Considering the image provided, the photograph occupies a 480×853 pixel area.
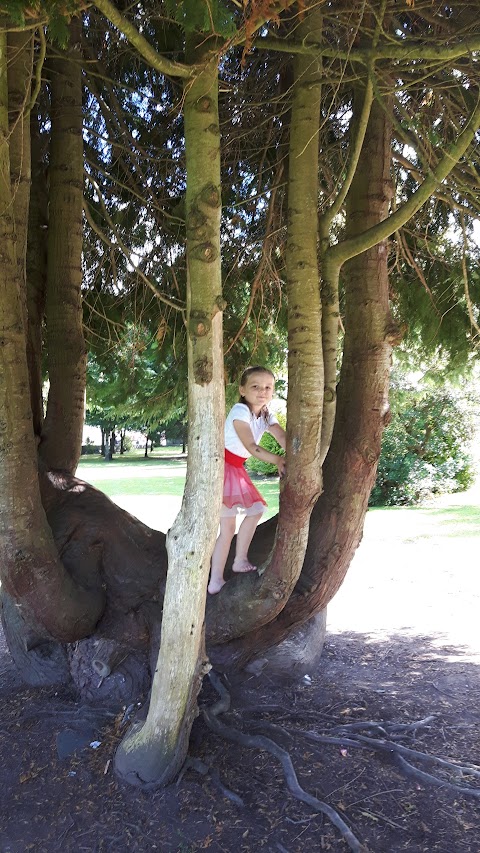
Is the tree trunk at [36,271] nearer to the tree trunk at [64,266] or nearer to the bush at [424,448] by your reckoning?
the tree trunk at [64,266]

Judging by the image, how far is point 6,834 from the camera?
3035mm

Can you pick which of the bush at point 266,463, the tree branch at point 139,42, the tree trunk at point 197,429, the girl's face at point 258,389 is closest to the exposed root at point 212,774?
the tree trunk at point 197,429

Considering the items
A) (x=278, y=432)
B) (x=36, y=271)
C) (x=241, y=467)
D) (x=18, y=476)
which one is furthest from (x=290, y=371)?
(x=36, y=271)

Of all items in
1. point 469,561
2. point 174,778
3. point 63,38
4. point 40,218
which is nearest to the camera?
point 63,38

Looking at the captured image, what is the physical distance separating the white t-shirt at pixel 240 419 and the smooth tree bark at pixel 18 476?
115 centimetres

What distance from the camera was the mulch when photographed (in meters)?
2.98

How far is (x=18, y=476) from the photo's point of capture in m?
3.51

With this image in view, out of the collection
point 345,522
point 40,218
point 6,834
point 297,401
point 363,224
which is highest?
point 40,218

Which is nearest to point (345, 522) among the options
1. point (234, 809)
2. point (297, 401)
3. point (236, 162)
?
point (297, 401)

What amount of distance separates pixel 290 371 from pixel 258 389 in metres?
0.47

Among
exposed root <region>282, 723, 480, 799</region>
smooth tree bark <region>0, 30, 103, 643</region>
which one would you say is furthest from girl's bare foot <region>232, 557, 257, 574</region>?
smooth tree bark <region>0, 30, 103, 643</region>

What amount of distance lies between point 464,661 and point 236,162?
14.3ft

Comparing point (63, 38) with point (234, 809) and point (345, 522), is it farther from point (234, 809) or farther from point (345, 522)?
point (234, 809)

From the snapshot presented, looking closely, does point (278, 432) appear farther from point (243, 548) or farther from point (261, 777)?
point (261, 777)
